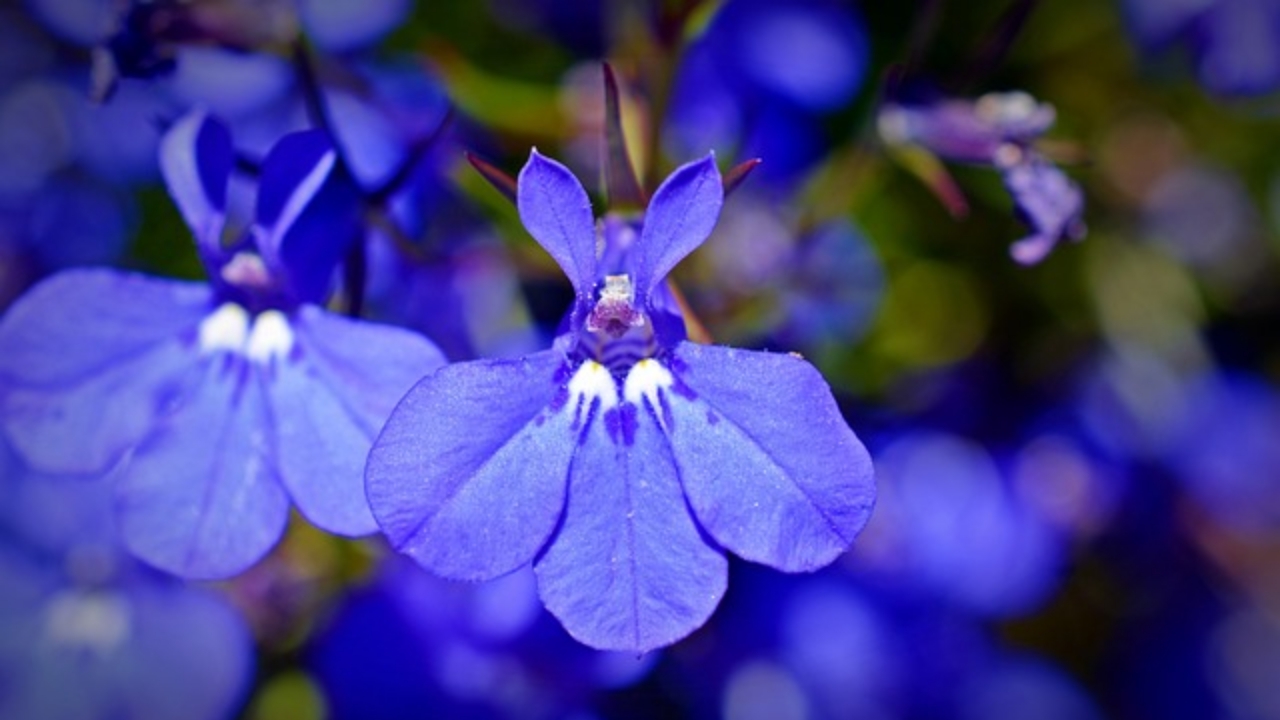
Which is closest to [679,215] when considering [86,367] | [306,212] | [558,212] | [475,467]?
[558,212]

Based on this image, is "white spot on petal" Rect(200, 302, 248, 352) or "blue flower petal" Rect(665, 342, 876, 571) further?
"white spot on petal" Rect(200, 302, 248, 352)

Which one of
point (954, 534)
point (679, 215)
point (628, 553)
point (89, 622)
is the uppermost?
point (679, 215)

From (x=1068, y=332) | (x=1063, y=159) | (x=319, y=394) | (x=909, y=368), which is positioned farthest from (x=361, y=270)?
(x=1068, y=332)

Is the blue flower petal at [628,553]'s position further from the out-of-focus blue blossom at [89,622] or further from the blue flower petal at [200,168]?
the out-of-focus blue blossom at [89,622]

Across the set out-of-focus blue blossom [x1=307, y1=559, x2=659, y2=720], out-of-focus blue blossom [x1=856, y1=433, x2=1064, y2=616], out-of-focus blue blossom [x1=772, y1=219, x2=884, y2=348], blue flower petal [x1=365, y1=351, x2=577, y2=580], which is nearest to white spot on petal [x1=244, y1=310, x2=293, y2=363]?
blue flower petal [x1=365, y1=351, x2=577, y2=580]

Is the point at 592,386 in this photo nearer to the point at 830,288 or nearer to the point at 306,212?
the point at 306,212

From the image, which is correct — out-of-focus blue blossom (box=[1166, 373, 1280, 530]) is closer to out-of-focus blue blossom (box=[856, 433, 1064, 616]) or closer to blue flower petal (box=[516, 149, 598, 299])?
out-of-focus blue blossom (box=[856, 433, 1064, 616])

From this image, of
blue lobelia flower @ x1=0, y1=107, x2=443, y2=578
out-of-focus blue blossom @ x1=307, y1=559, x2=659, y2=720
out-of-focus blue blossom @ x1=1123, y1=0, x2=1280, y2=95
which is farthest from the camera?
out-of-focus blue blossom @ x1=1123, y1=0, x2=1280, y2=95
